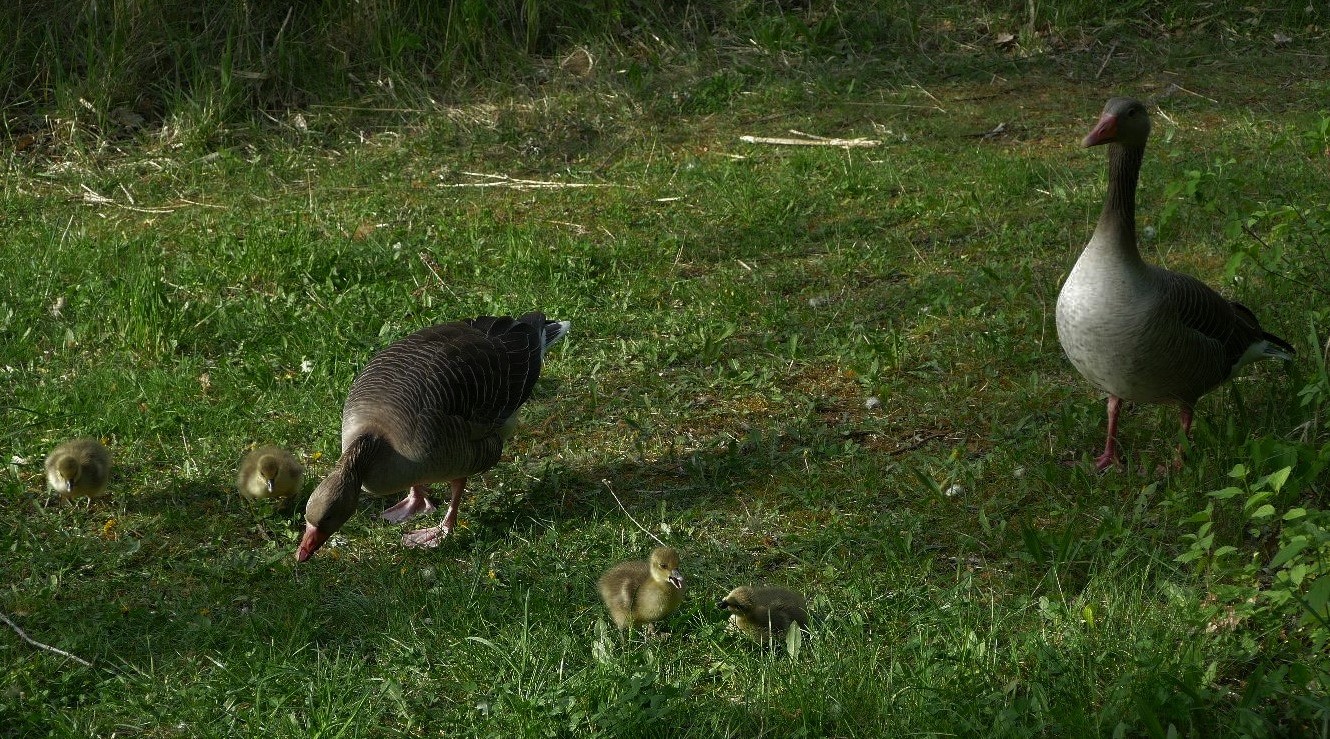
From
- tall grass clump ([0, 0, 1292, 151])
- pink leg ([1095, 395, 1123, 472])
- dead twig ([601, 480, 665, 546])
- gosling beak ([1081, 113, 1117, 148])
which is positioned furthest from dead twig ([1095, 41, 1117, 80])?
dead twig ([601, 480, 665, 546])

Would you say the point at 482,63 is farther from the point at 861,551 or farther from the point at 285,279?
the point at 861,551

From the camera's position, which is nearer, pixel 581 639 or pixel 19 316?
pixel 581 639

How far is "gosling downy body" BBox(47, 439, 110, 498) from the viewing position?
5211mm

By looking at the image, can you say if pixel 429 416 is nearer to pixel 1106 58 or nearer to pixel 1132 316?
pixel 1132 316

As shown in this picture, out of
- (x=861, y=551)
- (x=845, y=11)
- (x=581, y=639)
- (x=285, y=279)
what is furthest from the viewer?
(x=845, y=11)

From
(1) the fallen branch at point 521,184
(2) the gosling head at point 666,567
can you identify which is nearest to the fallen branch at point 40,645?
(2) the gosling head at point 666,567

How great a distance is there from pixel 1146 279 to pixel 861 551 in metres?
1.54

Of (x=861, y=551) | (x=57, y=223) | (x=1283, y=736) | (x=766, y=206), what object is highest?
(x=1283, y=736)

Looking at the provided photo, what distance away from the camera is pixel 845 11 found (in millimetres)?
11203

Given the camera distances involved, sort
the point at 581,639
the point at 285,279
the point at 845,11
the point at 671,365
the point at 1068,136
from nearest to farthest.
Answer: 1. the point at 581,639
2. the point at 671,365
3. the point at 285,279
4. the point at 1068,136
5. the point at 845,11

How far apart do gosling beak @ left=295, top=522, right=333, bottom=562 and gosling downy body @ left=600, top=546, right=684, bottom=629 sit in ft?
3.89

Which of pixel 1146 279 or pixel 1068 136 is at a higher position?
pixel 1146 279

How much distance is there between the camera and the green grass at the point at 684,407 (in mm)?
4035

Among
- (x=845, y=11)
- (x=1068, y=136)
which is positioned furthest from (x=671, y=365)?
(x=845, y=11)
